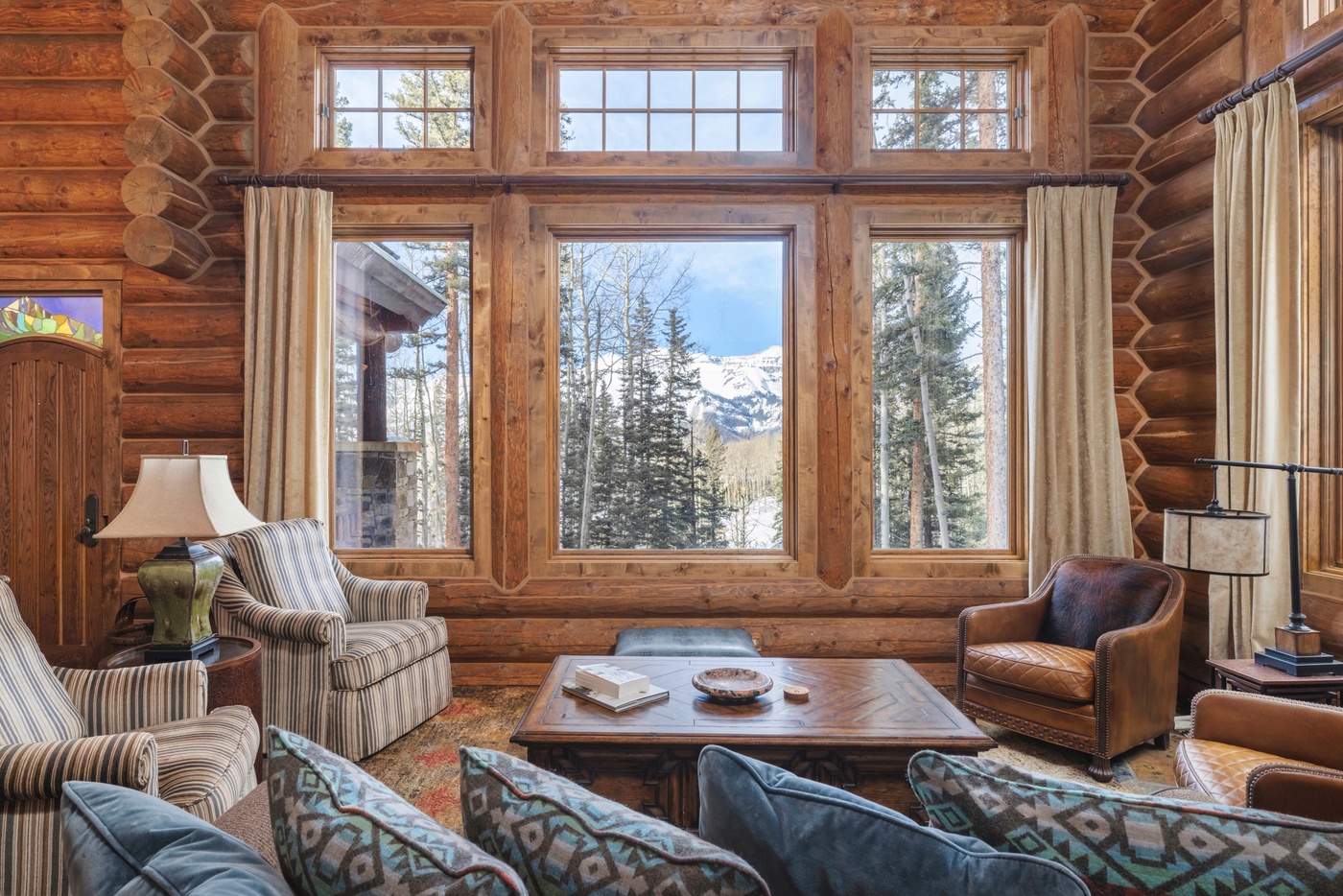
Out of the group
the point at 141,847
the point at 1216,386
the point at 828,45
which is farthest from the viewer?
the point at 828,45

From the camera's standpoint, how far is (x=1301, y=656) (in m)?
2.48

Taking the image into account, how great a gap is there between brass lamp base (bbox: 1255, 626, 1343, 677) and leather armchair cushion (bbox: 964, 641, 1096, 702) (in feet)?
1.97

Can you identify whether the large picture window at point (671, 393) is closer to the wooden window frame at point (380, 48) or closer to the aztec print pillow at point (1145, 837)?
the wooden window frame at point (380, 48)

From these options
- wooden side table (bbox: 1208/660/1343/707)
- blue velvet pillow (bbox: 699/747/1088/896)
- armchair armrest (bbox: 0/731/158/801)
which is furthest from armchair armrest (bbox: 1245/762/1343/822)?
armchair armrest (bbox: 0/731/158/801)

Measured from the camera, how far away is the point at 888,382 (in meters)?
4.16

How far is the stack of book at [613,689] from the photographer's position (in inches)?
90.2

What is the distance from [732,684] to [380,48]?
403cm

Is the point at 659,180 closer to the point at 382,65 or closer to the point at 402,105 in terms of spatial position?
the point at 402,105

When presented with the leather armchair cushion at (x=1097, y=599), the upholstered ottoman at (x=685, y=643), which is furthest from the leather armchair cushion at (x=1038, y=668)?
the upholstered ottoman at (x=685, y=643)

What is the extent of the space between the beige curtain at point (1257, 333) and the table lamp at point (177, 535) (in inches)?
167

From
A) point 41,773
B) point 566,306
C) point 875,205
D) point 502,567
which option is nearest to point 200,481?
point 41,773

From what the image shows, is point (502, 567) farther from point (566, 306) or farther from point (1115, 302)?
point (1115, 302)

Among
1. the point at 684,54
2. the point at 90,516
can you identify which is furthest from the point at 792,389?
the point at 90,516

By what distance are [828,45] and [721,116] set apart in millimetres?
702
